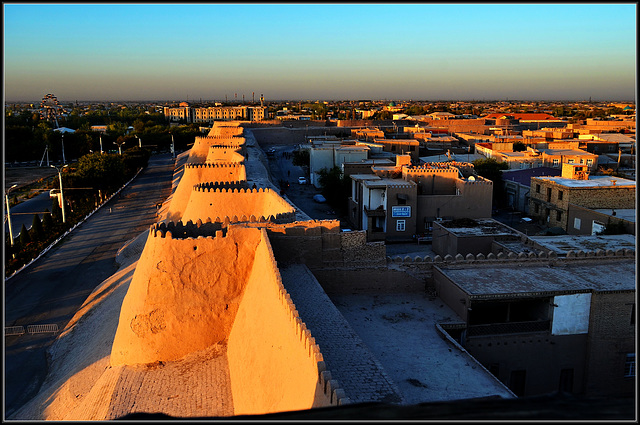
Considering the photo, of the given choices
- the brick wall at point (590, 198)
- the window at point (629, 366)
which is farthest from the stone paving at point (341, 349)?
the brick wall at point (590, 198)

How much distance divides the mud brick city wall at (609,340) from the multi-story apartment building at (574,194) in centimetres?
1197

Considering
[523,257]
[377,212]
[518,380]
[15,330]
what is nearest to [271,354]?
[518,380]

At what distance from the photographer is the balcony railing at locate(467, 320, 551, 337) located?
10.9 m

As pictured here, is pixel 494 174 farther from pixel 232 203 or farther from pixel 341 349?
pixel 341 349

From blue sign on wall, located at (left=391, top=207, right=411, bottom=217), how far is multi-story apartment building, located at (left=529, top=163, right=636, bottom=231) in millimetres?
6531

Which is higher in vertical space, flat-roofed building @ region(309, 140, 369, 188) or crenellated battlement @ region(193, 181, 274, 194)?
flat-roofed building @ region(309, 140, 369, 188)

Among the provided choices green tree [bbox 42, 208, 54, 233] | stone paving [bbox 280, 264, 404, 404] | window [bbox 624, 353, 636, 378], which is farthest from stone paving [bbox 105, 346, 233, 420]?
green tree [bbox 42, 208, 54, 233]

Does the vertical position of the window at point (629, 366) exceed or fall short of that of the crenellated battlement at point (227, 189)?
it falls short

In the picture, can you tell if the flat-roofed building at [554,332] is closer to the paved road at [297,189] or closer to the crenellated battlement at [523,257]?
the crenellated battlement at [523,257]

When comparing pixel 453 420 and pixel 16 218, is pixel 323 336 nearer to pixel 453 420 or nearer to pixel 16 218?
pixel 453 420

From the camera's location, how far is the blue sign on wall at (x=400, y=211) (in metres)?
21.7

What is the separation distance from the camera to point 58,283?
61.9 ft

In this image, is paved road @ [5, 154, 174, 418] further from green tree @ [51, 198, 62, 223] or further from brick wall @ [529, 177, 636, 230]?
brick wall @ [529, 177, 636, 230]

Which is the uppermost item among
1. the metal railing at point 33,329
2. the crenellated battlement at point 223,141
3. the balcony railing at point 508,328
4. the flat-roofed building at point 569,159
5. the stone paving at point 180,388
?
the crenellated battlement at point 223,141
